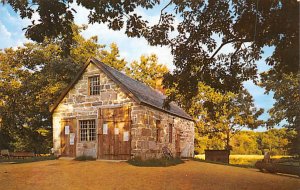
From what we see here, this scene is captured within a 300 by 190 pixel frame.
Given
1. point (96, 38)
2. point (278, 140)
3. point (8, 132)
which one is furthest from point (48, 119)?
point (278, 140)

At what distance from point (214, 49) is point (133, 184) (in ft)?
17.0

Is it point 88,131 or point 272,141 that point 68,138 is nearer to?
point 88,131

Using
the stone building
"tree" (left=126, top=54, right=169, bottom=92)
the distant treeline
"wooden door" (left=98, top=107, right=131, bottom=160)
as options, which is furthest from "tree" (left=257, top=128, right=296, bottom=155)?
"wooden door" (left=98, top=107, right=131, bottom=160)

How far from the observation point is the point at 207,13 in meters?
9.64

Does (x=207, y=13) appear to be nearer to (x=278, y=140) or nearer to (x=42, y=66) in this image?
(x=42, y=66)

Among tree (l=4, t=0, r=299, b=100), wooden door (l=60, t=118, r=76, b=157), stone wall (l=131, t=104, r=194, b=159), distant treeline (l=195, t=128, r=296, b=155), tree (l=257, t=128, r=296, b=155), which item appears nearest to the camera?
tree (l=4, t=0, r=299, b=100)

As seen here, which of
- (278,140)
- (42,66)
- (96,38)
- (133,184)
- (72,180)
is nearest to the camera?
(133,184)

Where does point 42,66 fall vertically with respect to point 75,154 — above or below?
above

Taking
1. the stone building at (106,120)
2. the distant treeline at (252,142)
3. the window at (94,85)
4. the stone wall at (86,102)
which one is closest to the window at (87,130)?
the stone building at (106,120)

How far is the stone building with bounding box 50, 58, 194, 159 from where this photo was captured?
56.4 feet

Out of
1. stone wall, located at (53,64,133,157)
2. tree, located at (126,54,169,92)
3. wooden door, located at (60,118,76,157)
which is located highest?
tree, located at (126,54,169,92)

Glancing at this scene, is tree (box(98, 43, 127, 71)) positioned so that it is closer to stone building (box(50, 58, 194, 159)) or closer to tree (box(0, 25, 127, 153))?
tree (box(0, 25, 127, 153))

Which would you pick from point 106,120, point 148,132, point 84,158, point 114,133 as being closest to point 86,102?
point 106,120

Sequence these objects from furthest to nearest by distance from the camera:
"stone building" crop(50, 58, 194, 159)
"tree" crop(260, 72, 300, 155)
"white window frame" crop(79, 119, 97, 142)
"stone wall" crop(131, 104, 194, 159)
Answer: "tree" crop(260, 72, 300, 155) < "white window frame" crop(79, 119, 97, 142) < "stone building" crop(50, 58, 194, 159) < "stone wall" crop(131, 104, 194, 159)
